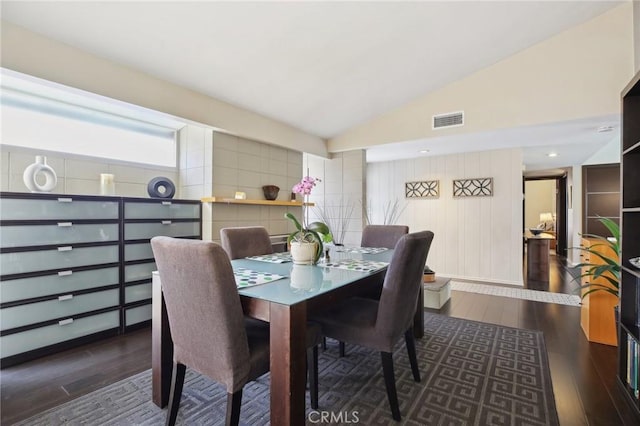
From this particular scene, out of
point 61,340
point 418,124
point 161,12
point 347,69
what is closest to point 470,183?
point 418,124

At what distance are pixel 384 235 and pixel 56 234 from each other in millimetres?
2793

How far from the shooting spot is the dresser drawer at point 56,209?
214 cm

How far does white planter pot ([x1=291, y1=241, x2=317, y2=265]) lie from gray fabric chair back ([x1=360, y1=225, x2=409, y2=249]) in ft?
3.48

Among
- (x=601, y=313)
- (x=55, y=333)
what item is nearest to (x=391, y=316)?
(x=601, y=313)

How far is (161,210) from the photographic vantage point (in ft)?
9.95

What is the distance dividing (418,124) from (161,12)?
3097mm

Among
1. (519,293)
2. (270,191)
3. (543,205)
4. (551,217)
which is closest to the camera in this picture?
(270,191)

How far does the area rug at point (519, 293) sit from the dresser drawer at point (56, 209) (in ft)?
14.4

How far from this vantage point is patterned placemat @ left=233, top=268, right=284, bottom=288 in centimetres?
148

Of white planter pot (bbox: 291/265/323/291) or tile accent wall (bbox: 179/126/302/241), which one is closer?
white planter pot (bbox: 291/265/323/291)

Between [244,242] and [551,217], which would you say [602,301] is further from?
[551,217]

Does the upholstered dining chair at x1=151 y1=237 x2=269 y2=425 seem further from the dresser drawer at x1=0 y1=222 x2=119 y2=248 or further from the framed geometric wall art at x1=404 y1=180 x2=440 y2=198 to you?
the framed geometric wall art at x1=404 y1=180 x2=440 y2=198

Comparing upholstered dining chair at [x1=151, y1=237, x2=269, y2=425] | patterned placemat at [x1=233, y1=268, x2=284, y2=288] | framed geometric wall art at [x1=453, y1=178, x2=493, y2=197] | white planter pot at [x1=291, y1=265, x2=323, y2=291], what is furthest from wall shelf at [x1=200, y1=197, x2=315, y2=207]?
framed geometric wall art at [x1=453, y1=178, x2=493, y2=197]

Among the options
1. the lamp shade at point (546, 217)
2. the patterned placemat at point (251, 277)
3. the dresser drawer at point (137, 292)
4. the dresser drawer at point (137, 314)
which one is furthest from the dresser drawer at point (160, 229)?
the lamp shade at point (546, 217)
